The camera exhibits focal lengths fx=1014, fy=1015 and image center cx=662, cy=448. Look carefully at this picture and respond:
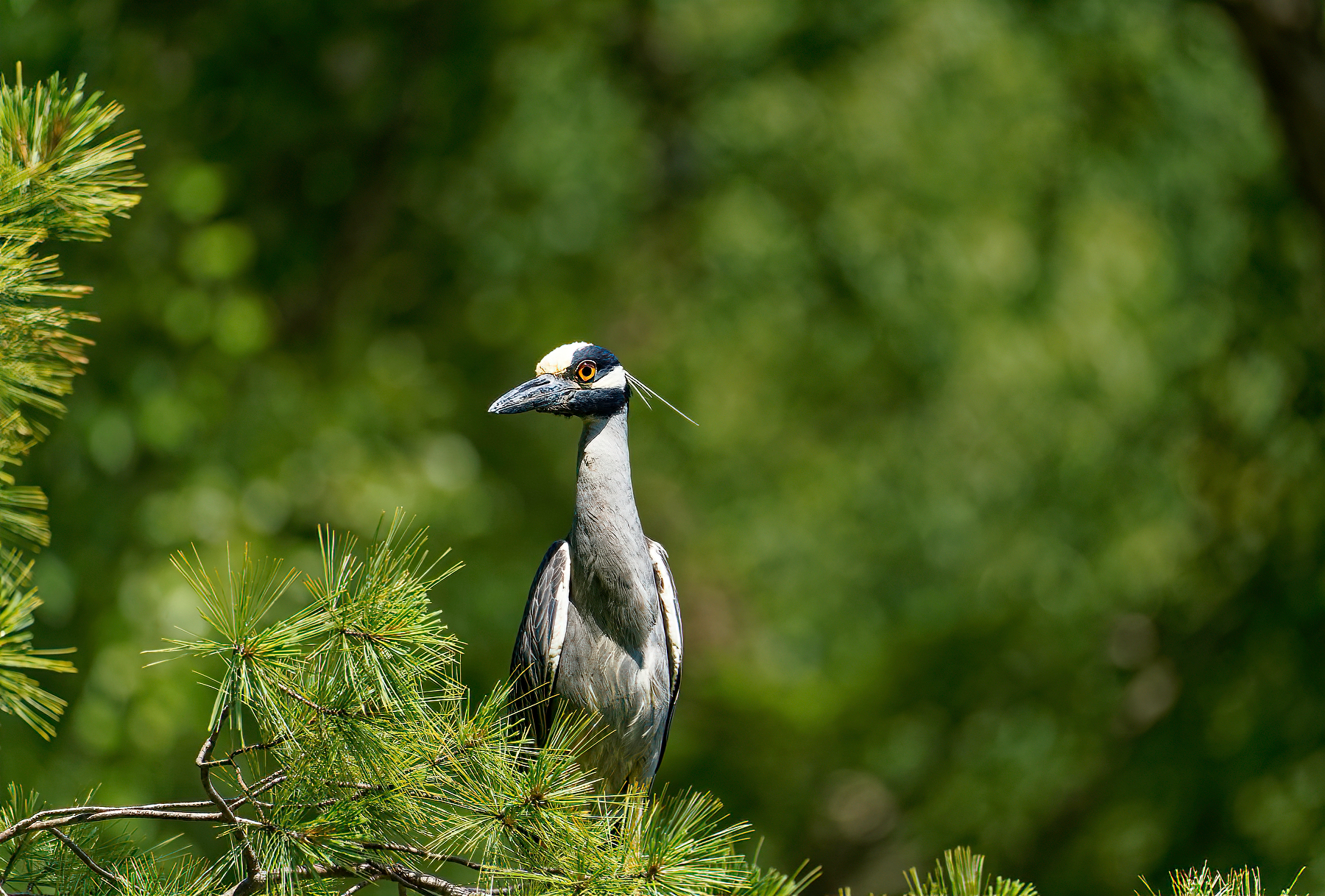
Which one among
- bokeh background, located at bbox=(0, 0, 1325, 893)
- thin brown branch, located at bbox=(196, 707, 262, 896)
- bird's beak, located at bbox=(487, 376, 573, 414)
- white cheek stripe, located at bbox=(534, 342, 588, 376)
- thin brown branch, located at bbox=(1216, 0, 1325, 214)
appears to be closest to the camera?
thin brown branch, located at bbox=(196, 707, 262, 896)

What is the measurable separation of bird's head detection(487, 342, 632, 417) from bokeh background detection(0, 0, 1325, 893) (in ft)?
8.68

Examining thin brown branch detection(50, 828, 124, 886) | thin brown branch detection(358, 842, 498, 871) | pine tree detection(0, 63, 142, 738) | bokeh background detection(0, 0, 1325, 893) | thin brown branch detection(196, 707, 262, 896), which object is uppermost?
bokeh background detection(0, 0, 1325, 893)

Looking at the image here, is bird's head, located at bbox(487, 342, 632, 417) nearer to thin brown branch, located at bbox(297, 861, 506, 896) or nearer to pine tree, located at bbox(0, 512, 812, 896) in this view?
pine tree, located at bbox(0, 512, 812, 896)

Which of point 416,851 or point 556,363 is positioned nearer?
point 416,851

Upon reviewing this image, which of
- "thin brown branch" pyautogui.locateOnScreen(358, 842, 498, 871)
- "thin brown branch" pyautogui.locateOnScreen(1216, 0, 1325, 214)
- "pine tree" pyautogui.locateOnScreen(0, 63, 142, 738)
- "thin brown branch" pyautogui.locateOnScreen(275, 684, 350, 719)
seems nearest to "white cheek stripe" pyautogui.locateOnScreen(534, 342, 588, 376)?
"pine tree" pyautogui.locateOnScreen(0, 63, 142, 738)

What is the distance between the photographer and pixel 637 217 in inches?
382

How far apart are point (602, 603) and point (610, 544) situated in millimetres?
192

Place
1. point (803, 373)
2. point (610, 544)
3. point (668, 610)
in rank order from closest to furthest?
point (610, 544)
point (668, 610)
point (803, 373)

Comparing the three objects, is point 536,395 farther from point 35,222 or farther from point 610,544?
point 35,222

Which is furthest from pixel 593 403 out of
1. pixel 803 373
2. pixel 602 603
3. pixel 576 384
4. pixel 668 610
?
pixel 803 373

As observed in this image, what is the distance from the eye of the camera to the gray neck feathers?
8.89 feet

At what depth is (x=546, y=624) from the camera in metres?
2.85

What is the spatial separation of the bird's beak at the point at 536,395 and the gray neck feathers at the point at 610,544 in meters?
0.15

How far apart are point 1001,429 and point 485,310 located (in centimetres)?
482
